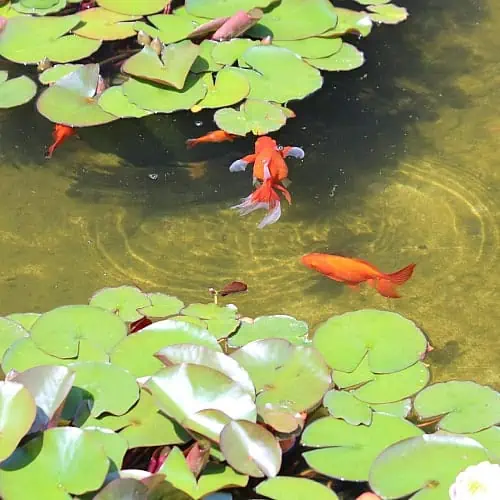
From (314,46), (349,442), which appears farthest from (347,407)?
(314,46)

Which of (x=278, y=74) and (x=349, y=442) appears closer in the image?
(x=349, y=442)

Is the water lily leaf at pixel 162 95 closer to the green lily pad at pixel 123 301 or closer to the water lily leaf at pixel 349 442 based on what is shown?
A: the green lily pad at pixel 123 301

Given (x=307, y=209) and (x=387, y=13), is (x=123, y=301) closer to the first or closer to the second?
(x=307, y=209)

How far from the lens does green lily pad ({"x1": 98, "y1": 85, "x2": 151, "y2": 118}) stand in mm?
2551

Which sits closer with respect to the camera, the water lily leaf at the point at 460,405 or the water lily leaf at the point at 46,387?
the water lily leaf at the point at 46,387

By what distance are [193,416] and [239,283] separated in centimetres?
65

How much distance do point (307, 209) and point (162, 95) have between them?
0.60 m

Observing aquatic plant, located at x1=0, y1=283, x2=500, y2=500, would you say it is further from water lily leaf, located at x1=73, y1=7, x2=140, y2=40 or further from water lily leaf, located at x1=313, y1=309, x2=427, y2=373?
water lily leaf, located at x1=73, y1=7, x2=140, y2=40

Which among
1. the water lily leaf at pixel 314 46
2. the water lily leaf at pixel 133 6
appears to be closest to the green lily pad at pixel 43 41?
the water lily leaf at pixel 133 6

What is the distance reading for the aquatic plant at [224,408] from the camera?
1.47m

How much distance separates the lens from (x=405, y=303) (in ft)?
6.93

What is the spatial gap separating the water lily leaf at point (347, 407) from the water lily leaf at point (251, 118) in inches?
39.7

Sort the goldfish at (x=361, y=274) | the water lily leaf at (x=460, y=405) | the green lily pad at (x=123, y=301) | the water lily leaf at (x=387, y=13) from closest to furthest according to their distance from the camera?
the water lily leaf at (x=460, y=405) < the green lily pad at (x=123, y=301) < the goldfish at (x=361, y=274) < the water lily leaf at (x=387, y=13)

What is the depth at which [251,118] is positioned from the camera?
2543 millimetres
